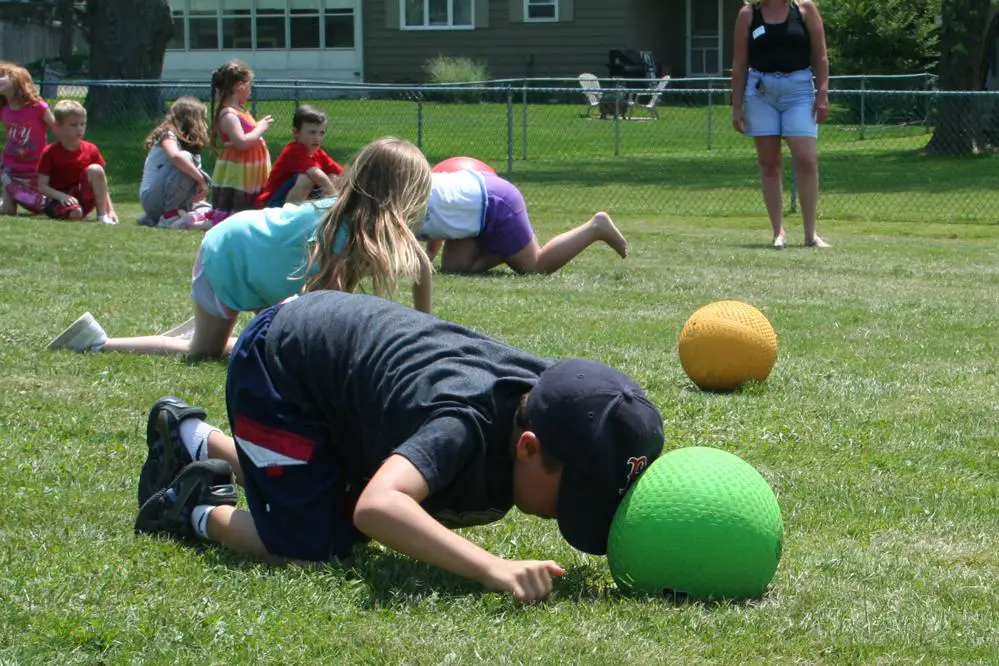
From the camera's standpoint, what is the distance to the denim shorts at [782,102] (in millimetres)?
11688

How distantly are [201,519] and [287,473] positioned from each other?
39cm

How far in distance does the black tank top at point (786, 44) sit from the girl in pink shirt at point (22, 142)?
7.36 metres

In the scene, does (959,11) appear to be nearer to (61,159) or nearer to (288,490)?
(61,159)

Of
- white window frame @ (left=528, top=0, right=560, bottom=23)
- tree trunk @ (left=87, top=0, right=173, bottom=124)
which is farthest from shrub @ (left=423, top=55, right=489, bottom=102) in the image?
tree trunk @ (left=87, top=0, right=173, bottom=124)

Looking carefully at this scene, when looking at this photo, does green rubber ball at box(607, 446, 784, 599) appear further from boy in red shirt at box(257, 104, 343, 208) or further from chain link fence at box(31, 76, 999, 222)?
chain link fence at box(31, 76, 999, 222)

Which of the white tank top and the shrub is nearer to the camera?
the white tank top

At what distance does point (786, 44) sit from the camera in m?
11.6

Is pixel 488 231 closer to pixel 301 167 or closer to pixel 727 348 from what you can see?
pixel 301 167

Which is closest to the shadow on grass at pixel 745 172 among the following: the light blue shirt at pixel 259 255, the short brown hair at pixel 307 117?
the short brown hair at pixel 307 117

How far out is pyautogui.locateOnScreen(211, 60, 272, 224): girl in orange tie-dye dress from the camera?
1289 cm

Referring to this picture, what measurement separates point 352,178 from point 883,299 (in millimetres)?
5072

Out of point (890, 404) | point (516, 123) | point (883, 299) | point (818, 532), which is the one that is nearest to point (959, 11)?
point (516, 123)

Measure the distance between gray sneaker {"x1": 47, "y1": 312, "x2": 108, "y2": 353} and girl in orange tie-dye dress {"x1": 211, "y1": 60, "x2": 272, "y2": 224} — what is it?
20.1 ft

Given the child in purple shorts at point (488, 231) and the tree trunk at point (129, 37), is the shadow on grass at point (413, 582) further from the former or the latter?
the tree trunk at point (129, 37)
